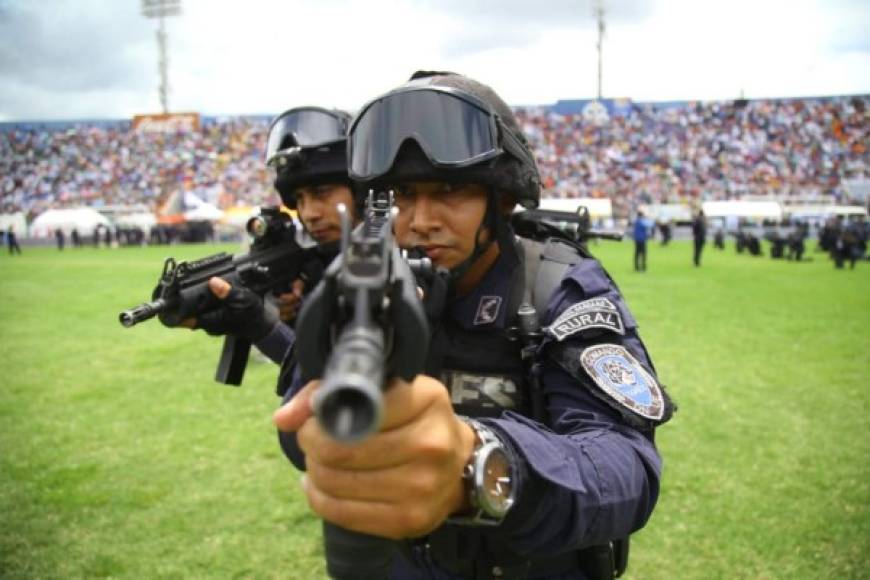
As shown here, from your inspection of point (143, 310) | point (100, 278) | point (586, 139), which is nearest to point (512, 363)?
point (143, 310)

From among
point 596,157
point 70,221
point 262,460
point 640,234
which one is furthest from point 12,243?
point 596,157

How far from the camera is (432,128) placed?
6.08 ft

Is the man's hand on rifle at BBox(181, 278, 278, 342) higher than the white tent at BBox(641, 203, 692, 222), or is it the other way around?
the white tent at BBox(641, 203, 692, 222)

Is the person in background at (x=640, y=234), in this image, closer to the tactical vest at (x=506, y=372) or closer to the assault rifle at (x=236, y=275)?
the assault rifle at (x=236, y=275)

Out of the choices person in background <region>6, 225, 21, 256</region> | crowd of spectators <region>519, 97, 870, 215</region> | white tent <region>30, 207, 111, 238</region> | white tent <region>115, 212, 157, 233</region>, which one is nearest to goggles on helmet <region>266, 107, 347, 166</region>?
person in background <region>6, 225, 21, 256</region>

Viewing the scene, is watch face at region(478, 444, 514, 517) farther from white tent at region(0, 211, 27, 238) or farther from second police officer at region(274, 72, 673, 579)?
white tent at region(0, 211, 27, 238)

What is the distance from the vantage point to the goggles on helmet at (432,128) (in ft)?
6.04

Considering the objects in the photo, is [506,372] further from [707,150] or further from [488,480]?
[707,150]

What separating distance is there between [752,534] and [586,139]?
156 feet

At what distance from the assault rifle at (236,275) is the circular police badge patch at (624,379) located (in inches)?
98.8

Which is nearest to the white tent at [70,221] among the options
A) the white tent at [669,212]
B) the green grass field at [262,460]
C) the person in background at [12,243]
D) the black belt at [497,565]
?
the person in background at [12,243]

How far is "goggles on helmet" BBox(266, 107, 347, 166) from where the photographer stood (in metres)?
3.77

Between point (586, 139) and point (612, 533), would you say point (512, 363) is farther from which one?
point (586, 139)

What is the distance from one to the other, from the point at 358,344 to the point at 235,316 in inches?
117
